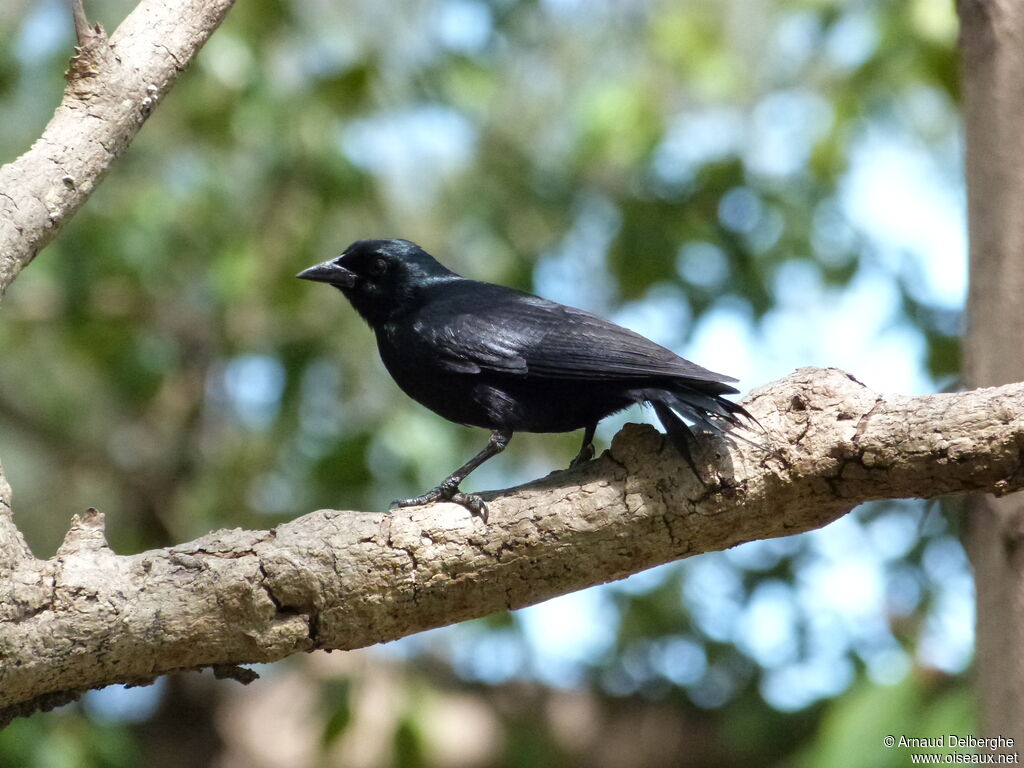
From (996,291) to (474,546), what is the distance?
1832mm

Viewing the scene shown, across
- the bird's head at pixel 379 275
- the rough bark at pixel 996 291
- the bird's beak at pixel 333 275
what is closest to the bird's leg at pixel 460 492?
the bird's head at pixel 379 275

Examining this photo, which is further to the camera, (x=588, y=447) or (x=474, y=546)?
(x=588, y=447)

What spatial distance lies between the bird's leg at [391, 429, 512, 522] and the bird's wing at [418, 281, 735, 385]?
220mm

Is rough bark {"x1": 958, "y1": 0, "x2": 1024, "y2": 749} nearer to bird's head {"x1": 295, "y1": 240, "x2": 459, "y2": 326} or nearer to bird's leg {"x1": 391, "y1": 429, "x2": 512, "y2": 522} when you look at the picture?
bird's leg {"x1": 391, "y1": 429, "x2": 512, "y2": 522}

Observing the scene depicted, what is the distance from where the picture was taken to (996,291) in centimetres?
350

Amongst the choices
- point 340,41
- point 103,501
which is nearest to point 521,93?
point 340,41

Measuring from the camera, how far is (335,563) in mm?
2768

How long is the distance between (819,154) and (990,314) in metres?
2.71

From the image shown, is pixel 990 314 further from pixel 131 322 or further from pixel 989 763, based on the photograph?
pixel 131 322

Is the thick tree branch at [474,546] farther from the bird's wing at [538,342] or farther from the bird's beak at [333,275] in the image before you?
the bird's beak at [333,275]

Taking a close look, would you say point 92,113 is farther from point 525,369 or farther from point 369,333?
point 369,333

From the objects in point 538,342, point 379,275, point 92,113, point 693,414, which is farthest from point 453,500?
point 379,275

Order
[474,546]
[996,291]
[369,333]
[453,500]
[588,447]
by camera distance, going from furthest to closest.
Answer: [369,333], [588,447], [996,291], [453,500], [474,546]

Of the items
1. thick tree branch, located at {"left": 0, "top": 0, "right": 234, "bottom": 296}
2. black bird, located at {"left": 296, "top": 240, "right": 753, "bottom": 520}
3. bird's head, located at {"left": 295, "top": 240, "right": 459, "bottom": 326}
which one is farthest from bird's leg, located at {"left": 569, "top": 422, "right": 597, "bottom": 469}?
thick tree branch, located at {"left": 0, "top": 0, "right": 234, "bottom": 296}
